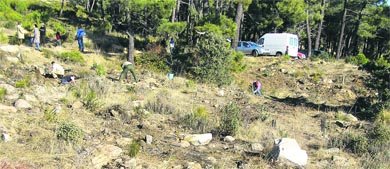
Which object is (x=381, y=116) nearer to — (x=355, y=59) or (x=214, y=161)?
(x=214, y=161)

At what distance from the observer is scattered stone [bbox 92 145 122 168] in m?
7.75

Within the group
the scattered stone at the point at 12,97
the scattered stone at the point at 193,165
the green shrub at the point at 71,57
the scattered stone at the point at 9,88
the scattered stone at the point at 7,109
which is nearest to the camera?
the scattered stone at the point at 193,165

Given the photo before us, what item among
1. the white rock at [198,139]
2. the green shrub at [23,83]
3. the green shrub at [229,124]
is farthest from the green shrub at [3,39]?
the white rock at [198,139]

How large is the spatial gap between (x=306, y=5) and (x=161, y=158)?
Answer: 3232 cm

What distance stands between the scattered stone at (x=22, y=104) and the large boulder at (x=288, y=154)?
224 inches

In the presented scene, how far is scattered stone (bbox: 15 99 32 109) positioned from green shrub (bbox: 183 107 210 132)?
11.9 feet

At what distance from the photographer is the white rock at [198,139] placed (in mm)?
9898

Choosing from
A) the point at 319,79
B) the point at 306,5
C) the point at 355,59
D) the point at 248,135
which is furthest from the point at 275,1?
the point at 248,135

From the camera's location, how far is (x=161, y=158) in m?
8.45

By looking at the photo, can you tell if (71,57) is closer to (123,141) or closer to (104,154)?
(123,141)

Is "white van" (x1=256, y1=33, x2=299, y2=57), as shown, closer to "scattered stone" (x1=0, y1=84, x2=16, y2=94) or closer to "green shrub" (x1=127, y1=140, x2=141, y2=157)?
"scattered stone" (x1=0, y1=84, x2=16, y2=94)

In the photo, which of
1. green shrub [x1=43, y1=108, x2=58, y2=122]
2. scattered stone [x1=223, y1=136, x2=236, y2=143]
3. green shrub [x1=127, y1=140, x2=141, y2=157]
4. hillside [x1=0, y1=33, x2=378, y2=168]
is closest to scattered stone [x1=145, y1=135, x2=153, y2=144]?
hillside [x1=0, y1=33, x2=378, y2=168]

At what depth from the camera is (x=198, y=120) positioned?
37.9ft

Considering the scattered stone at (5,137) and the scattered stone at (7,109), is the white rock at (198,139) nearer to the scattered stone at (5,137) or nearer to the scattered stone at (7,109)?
the scattered stone at (5,137)
